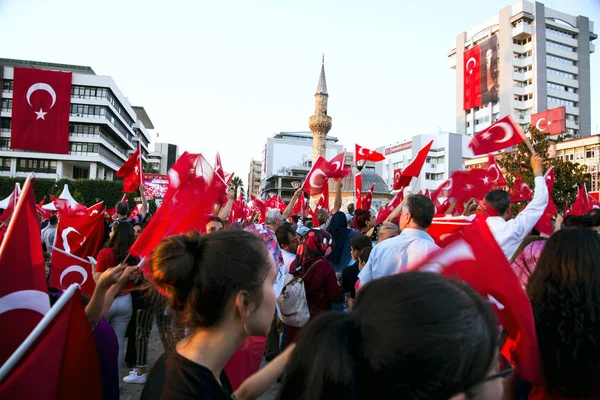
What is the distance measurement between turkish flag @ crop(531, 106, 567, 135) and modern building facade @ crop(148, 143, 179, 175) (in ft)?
314

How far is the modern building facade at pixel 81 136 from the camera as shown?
57.5 m

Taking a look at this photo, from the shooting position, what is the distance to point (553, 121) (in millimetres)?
48438

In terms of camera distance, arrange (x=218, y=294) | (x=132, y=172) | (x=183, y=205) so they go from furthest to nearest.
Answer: (x=132, y=172) → (x=183, y=205) → (x=218, y=294)

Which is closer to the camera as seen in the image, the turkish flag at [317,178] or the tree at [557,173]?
the turkish flag at [317,178]

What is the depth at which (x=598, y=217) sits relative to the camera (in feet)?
15.6

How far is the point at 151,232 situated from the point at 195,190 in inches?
22.1

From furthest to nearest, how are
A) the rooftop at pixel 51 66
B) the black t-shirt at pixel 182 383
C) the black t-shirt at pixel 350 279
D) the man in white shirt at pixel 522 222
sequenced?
1. the rooftop at pixel 51 66
2. the black t-shirt at pixel 350 279
3. the man in white shirt at pixel 522 222
4. the black t-shirt at pixel 182 383

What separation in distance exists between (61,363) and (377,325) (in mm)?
1303

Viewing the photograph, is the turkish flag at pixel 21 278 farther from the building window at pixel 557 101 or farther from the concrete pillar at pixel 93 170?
the building window at pixel 557 101

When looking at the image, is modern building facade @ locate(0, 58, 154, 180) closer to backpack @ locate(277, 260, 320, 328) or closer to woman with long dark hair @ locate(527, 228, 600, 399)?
backpack @ locate(277, 260, 320, 328)

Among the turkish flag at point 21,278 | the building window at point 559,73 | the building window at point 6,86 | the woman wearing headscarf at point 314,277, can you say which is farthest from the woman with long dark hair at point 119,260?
the building window at point 559,73

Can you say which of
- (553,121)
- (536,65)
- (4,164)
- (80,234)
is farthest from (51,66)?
(80,234)

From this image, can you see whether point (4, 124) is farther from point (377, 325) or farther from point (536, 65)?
point (536, 65)

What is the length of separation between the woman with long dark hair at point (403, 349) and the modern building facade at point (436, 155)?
61086 mm
